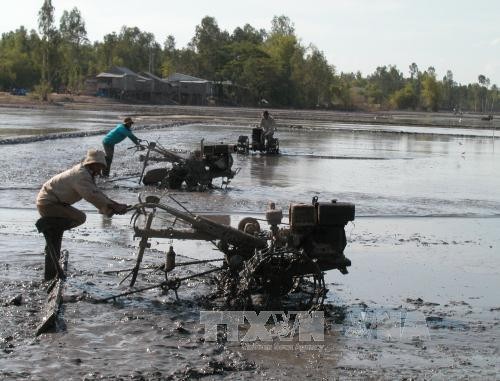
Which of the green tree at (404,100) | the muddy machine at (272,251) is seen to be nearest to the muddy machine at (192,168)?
the muddy machine at (272,251)

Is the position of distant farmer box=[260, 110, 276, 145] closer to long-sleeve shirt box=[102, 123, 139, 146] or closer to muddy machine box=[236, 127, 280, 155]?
muddy machine box=[236, 127, 280, 155]

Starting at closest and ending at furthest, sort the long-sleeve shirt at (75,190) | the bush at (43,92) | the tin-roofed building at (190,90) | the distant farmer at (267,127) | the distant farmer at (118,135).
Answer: the long-sleeve shirt at (75,190), the distant farmer at (118,135), the distant farmer at (267,127), the bush at (43,92), the tin-roofed building at (190,90)

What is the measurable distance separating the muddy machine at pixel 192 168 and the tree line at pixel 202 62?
284 feet

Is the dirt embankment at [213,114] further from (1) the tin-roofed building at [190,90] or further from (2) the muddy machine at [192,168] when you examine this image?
(2) the muddy machine at [192,168]

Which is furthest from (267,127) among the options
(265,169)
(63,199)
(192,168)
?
(63,199)

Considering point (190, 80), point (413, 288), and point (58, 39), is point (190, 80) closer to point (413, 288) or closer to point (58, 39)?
point (58, 39)

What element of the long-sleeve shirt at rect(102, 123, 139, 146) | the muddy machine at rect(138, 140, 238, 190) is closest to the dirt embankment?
the long-sleeve shirt at rect(102, 123, 139, 146)

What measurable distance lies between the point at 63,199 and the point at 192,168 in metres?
9.05

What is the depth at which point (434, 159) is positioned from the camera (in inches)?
1307

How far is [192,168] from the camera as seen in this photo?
713 inches

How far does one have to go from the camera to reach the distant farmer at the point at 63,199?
29.0 ft

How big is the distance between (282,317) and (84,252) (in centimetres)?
371

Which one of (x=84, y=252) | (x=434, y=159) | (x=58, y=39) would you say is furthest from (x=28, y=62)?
(x=84, y=252)

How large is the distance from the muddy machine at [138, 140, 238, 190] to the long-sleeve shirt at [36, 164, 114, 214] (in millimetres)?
8692
